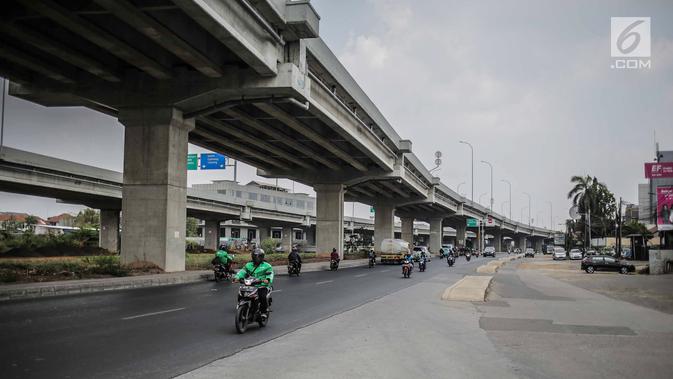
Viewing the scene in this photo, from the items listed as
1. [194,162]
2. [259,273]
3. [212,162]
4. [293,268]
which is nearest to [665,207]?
[293,268]

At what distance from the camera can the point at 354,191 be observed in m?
71.1

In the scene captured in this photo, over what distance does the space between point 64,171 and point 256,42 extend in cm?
3143

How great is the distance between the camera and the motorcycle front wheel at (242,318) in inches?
417

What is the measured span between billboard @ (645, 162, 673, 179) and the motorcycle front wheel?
4477cm

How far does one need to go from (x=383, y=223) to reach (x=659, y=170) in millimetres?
34544

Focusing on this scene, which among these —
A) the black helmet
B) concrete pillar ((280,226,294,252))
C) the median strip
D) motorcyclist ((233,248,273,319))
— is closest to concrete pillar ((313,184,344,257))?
the median strip

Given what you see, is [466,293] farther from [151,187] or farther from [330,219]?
[330,219]

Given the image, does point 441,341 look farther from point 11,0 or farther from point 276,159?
point 276,159

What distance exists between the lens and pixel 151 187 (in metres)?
26.4

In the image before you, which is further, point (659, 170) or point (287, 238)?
point (287, 238)

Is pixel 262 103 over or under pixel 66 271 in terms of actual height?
over

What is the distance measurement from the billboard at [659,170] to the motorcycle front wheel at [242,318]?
4477 cm

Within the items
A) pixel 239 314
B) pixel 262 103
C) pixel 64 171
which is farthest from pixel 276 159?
pixel 239 314

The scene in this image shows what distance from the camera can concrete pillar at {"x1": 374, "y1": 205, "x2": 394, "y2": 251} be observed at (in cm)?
7217
